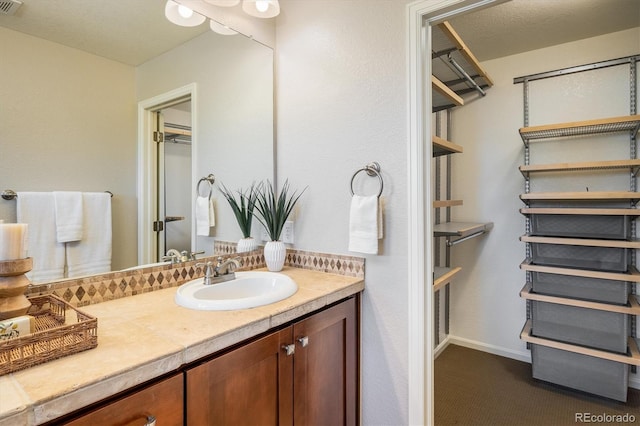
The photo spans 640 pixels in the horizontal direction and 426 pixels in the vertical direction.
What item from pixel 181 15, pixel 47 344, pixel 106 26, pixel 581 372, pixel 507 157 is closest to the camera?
pixel 47 344

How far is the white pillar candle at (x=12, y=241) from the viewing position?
2.73 ft

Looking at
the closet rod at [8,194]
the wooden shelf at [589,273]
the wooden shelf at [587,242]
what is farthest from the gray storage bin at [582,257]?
the closet rod at [8,194]

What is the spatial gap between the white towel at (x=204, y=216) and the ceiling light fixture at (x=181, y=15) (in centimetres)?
76

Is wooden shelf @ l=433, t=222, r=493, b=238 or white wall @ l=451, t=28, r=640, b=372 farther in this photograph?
white wall @ l=451, t=28, r=640, b=372

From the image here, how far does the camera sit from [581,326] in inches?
83.7

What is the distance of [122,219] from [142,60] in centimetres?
63

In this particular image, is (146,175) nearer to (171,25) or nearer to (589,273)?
(171,25)

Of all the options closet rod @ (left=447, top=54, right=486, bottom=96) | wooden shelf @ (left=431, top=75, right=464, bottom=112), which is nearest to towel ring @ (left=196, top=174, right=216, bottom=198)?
wooden shelf @ (left=431, top=75, right=464, bottom=112)

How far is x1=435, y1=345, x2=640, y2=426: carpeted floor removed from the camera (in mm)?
1891

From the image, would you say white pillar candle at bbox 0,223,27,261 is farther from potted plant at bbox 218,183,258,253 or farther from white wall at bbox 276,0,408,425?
white wall at bbox 276,0,408,425

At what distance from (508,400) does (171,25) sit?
2.71 m

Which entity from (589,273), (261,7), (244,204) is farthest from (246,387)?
(589,273)

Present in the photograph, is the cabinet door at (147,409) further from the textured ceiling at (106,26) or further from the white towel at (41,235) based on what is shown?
the textured ceiling at (106,26)

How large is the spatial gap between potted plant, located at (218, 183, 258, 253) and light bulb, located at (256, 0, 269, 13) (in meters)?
0.85
